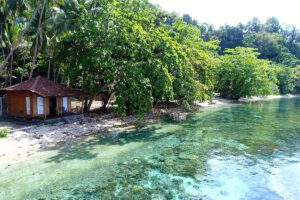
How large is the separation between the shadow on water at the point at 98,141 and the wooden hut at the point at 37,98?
463 cm

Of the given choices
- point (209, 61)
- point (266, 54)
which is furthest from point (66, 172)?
point (266, 54)

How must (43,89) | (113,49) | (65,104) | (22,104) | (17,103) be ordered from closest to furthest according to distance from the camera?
(113,49) < (43,89) < (22,104) < (17,103) < (65,104)

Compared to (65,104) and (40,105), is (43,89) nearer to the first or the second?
(40,105)

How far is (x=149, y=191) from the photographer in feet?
31.8

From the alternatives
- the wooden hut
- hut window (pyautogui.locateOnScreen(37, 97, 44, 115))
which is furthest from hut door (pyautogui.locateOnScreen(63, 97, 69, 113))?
hut window (pyautogui.locateOnScreen(37, 97, 44, 115))

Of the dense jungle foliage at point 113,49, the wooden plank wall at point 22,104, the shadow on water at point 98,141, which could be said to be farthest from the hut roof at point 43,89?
the shadow on water at point 98,141

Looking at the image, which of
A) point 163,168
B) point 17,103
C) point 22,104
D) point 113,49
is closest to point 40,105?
point 22,104

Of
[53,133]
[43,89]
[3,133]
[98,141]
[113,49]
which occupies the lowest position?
[98,141]

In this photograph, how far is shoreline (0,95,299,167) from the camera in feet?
43.4

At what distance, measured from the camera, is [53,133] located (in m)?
16.4

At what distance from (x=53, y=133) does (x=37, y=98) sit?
368 cm

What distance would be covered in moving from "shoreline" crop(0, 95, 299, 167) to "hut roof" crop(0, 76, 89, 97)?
81.0 inches

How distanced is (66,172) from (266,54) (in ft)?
227

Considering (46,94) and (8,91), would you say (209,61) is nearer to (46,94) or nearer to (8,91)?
(46,94)
